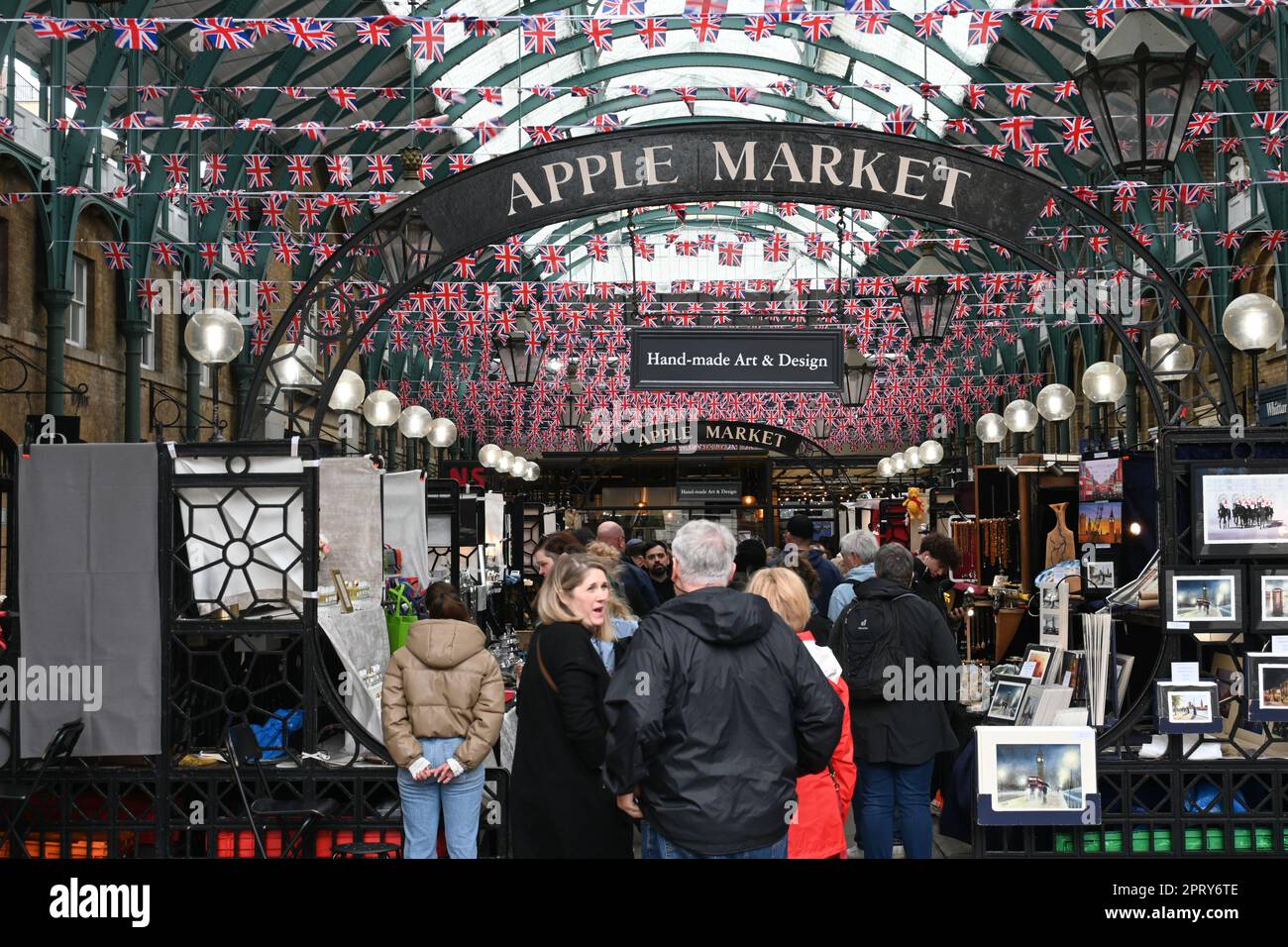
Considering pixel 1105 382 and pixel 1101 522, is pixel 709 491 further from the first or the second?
pixel 1101 522

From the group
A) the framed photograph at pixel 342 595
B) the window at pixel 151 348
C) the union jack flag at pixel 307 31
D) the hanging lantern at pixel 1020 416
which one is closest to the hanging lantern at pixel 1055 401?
the hanging lantern at pixel 1020 416

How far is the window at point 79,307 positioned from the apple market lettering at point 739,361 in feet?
37.5

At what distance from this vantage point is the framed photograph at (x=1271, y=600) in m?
5.72

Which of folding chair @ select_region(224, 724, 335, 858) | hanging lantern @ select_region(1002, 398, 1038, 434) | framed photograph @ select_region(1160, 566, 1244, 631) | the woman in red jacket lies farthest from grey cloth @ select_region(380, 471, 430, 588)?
hanging lantern @ select_region(1002, 398, 1038, 434)

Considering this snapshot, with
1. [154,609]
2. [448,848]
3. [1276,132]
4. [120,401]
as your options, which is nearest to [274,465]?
[154,609]

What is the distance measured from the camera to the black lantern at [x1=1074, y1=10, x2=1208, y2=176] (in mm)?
5516

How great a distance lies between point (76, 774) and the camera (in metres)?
5.86

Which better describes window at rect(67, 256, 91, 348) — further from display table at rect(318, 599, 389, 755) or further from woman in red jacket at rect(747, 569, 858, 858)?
woman in red jacket at rect(747, 569, 858, 858)

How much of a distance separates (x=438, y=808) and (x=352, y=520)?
A: 2508 millimetres

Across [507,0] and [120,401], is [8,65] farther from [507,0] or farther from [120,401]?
[507,0]

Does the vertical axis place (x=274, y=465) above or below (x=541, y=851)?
above

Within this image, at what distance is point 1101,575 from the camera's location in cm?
887

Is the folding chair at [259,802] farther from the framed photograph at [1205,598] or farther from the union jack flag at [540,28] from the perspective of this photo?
the union jack flag at [540,28]

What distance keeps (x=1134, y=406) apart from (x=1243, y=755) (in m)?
16.8
